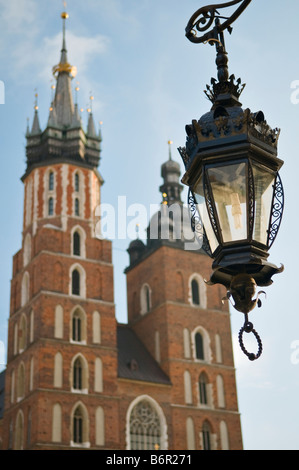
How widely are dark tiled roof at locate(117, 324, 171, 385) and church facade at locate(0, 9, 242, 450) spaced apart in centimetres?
9

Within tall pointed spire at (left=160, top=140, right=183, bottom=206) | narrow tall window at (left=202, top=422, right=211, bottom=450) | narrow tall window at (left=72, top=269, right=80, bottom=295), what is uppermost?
tall pointed spire at (left=160, top=140, right=183, bottom=206)

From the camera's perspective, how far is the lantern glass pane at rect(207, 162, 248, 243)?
3.89 meters

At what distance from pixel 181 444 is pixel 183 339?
564 cm

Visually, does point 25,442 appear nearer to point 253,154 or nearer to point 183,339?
point 183,339

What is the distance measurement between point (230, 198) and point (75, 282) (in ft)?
110

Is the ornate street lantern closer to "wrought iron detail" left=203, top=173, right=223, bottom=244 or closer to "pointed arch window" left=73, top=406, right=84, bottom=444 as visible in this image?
"wrought iron detail" left=203, top=173, right=223, bottom=244

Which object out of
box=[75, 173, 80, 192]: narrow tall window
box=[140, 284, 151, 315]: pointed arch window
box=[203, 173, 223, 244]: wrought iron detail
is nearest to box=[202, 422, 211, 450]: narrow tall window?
box=[140, 284, 151, 315]: pointed arch window

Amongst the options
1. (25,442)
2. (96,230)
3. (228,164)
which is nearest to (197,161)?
(228,164)

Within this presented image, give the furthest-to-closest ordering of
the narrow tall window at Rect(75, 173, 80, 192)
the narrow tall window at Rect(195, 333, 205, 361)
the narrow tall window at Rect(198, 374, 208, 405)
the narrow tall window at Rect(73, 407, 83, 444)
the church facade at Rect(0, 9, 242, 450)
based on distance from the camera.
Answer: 1. the narrow tall window at Rect(75, 173, 80, 192)
2. the narrow tall window at Rect(195, 333, 205, 361)
3. the narrow tall window at Rect(198, 374, 208, 405)
4. the church facade at Rect(0, 9, 242, 450)
5. the narrow tall window at Rect(73, 407, 83, 444)

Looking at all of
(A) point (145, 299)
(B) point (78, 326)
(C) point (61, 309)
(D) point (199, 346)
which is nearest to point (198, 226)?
(C) point (61, 309)

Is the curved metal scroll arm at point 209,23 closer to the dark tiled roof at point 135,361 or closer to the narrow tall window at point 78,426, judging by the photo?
the narrow tall window at point 78,426

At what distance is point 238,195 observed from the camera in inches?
155

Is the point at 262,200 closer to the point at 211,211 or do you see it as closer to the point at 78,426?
the point at 211,211

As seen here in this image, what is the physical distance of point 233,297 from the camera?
12.8 ft
